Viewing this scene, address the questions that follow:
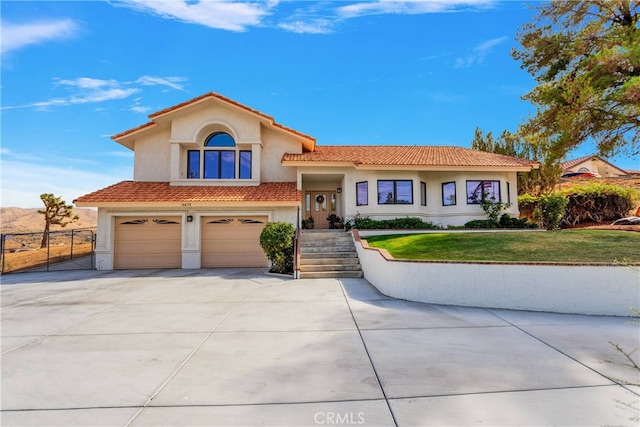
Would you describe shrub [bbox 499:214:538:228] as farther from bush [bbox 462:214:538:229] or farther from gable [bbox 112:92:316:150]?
gable [bbox 112:92:316:150]

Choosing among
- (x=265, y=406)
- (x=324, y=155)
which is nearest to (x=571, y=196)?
(x=324, y=155)

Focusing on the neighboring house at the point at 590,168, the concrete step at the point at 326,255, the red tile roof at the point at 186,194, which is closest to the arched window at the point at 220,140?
the red tile roof at the point at 186,194

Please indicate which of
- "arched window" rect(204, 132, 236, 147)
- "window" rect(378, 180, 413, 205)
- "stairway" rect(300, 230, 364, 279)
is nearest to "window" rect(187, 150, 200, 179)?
"arched window" rect(204, 132, 236, 147)

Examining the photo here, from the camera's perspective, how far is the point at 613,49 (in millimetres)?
10641

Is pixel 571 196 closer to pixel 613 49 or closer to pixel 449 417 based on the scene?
pixel 613 49

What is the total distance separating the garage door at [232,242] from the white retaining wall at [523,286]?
9163 mm

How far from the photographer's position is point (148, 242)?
53.5 feet

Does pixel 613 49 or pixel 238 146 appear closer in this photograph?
pixel 613 49

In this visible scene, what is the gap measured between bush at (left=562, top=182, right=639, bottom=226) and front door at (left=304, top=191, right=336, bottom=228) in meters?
14.1

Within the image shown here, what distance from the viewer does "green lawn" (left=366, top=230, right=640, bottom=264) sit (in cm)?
A: 882

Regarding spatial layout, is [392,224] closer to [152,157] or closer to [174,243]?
[174,243]

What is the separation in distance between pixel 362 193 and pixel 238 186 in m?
7.18

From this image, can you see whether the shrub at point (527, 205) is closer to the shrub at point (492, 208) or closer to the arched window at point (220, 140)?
the shrub at point (492, 208)

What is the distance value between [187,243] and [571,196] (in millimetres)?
22532
